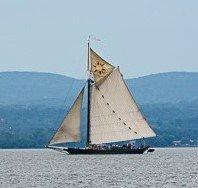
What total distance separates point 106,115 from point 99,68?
972 cm

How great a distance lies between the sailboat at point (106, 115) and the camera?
171000 mm

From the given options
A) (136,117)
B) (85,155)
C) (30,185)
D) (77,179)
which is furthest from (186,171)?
(85,155)

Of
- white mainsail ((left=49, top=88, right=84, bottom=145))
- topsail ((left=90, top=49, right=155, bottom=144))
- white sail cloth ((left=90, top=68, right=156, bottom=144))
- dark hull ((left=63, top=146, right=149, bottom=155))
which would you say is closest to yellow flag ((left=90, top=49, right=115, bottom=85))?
topsail ((left=90, top=49, right=155, bottom=144))

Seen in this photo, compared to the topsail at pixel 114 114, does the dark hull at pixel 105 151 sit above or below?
below

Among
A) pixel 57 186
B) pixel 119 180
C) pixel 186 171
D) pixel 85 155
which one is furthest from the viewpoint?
pixel 85 155

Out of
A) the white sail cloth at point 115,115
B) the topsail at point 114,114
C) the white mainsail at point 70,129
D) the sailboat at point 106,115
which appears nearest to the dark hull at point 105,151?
the sailboat at point 106,115

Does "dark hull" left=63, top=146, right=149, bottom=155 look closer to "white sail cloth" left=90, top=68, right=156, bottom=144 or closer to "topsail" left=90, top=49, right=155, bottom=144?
"topsail" left=90, top=49, right=155, bottom=144

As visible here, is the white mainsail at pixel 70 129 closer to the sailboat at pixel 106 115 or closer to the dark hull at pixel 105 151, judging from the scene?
the sailboat at pixel 106 115

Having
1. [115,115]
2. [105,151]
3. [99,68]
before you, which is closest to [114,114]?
[115,115]

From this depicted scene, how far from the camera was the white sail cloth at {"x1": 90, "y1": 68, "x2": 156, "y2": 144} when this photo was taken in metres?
171

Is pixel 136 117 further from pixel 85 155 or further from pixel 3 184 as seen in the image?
pixel 3 184

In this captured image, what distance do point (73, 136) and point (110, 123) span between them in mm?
7537

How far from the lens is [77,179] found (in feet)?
362

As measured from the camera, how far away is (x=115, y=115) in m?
172
